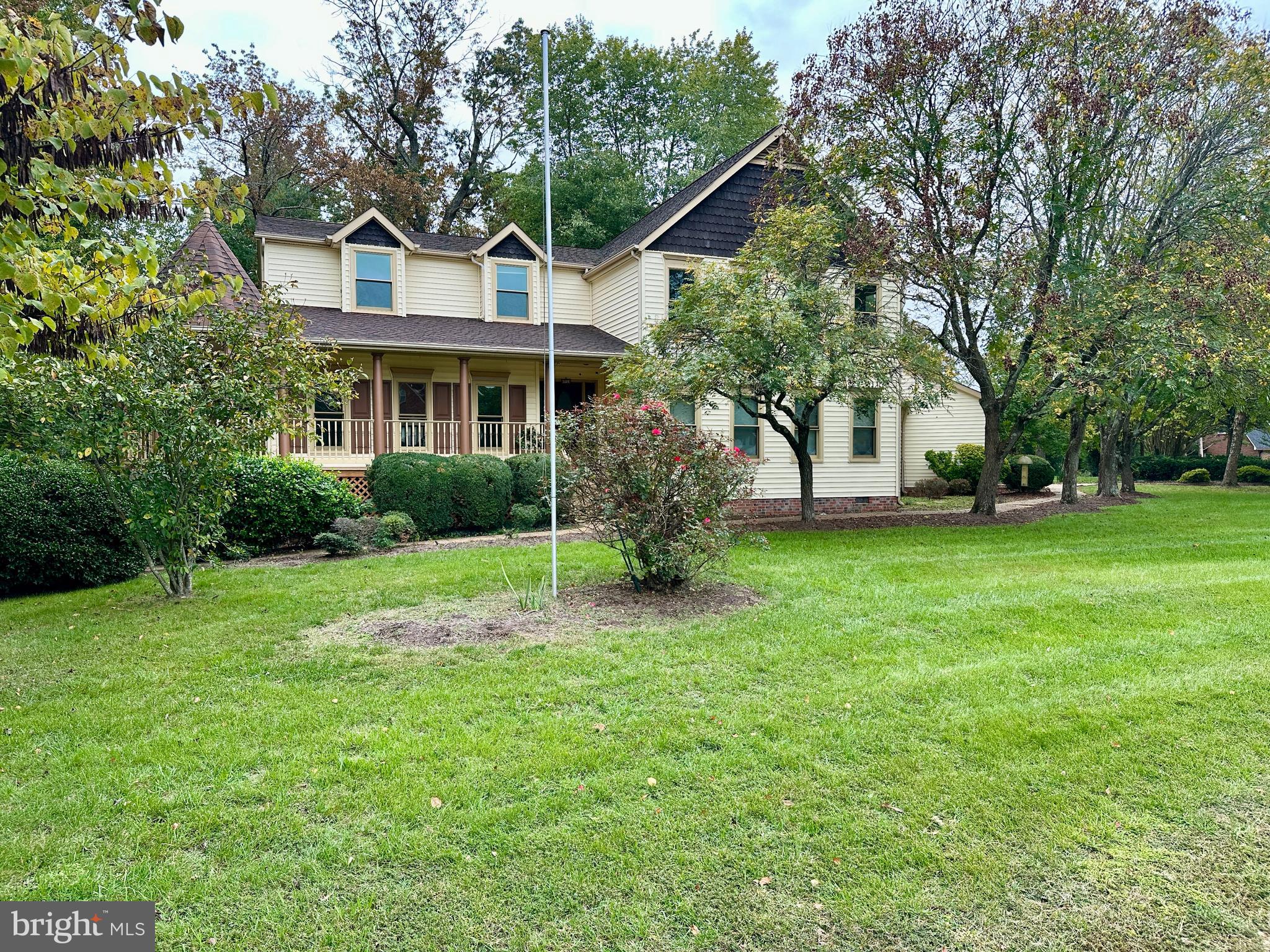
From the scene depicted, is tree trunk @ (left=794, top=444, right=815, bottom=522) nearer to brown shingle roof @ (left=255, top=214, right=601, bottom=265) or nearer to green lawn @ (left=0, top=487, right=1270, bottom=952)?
green lawn @ (left=0, top=487, right=1270, bottom=952)

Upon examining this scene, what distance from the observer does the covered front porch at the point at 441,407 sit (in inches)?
571

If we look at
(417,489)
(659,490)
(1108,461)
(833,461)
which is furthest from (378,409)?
(1108,461)

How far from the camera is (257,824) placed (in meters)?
3.07

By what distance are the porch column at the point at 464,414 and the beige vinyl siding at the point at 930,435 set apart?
13.6m

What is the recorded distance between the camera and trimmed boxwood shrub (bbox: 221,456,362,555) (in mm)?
10047

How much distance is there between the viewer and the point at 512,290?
1772 cm

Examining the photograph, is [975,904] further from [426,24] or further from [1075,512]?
[426,24]

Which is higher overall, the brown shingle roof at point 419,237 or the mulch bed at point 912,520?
the brown shingle roof at point 419,237

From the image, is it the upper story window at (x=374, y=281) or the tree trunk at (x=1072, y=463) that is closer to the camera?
the upper story window at (x=374, y=281)

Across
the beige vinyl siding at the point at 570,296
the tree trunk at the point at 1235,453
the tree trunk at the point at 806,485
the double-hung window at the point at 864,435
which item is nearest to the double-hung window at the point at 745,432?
the double-hung window at the point at 864,435

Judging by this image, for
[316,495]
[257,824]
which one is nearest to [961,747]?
[257,824]

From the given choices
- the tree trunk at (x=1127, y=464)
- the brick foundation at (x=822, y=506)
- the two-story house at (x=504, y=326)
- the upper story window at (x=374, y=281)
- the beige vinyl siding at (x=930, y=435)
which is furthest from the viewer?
the beige vinyl siding at (x=930, y=435)

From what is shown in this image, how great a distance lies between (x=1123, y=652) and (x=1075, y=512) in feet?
37.7

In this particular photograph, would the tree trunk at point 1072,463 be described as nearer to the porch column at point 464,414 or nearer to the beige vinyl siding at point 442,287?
the porch column at point 464,414
